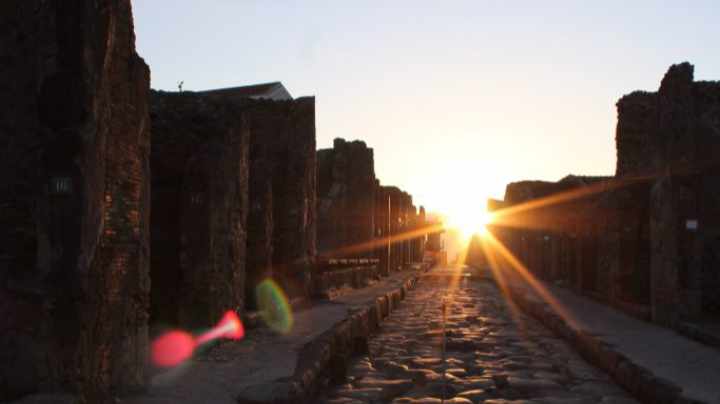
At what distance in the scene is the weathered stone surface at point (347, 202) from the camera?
86.7ft

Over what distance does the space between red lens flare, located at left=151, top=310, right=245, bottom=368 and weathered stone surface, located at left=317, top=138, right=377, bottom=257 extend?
15631 millimetres

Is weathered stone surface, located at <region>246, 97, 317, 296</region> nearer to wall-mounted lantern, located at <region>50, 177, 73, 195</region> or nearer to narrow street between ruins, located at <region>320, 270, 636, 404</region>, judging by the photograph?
narrow street between ruins, located at <region>320, 270, 636, 404</region>

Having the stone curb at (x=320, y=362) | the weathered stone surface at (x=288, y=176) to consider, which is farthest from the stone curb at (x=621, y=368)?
the weathered stone surface at (x=288, y=176)

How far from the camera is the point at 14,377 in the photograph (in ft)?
17.7

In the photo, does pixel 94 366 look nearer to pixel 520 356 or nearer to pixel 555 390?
pixel 555 390

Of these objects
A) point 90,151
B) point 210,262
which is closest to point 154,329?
point 210,262

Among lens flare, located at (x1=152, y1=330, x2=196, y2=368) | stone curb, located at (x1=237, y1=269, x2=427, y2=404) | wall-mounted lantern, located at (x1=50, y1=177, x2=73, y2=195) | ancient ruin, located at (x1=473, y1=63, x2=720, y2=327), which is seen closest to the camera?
wall-mounted lantern, located at (x1=50, y1=177, x2=73, y2=195)

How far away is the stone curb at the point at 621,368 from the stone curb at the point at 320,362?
2.95m

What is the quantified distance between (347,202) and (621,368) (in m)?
19.6

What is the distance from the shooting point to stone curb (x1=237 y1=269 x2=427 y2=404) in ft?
19.9

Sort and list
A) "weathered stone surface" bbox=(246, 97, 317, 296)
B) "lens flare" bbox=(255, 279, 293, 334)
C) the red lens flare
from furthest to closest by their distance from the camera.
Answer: "weathered stone surface" bbox=(246, 97, 317, 296) < "lens flare" bbox=(255, 279, 293, 334) < the red lens flare

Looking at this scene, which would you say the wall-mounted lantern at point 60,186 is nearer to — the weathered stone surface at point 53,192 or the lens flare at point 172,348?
the weathered stone surface at point 53,192

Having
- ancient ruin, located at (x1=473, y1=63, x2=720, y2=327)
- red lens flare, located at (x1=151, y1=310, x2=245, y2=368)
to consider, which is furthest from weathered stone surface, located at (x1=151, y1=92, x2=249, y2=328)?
ancient ruin, located at (x1=473, y1=63, x2=720, y2=327)

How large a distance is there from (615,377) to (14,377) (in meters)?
5.98
